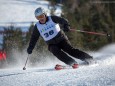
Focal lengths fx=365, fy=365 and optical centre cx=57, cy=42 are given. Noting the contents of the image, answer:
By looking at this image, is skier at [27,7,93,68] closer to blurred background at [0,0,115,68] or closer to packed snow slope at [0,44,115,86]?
packed snow slope at [0,44,115,86]

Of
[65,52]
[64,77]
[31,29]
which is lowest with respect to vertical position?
[31,29]

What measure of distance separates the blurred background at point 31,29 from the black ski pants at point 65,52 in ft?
5.57

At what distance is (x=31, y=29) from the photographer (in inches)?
554

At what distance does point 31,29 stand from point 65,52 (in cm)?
450

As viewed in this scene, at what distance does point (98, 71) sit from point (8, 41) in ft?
17.0

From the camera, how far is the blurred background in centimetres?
1227

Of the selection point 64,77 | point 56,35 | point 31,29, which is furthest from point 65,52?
point 31,29

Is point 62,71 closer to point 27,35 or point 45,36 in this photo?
point 45,36

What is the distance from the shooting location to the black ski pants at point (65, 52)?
947cm

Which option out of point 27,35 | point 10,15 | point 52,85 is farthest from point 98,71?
point 10,15

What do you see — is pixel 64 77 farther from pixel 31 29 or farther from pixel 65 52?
pixel 31 29

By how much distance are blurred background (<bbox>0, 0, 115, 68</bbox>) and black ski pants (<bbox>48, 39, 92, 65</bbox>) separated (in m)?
1.70

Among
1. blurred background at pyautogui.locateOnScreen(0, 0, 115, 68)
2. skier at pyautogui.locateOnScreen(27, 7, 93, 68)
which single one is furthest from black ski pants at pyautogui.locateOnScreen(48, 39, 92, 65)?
blurred background at pyautogui.locateOnScreen(0, 0, 115, 68)

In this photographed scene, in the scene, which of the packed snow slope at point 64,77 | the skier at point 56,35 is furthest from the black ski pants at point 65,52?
the packed snow slope at point 64,77
